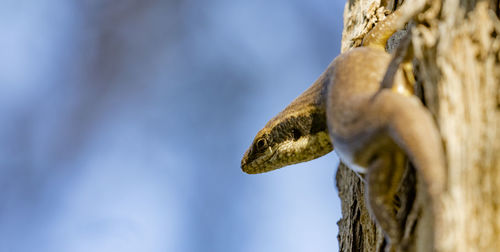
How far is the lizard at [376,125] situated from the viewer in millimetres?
1263

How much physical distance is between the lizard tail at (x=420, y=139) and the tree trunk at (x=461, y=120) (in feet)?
0.08

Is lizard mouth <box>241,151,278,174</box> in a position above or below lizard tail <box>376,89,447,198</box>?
above

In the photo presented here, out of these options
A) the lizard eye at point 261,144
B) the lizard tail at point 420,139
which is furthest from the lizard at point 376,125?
the lizard eye at point 261,144

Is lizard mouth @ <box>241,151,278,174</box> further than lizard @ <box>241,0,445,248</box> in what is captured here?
Yes

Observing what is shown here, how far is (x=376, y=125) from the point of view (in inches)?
53.0

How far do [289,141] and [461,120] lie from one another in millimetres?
854

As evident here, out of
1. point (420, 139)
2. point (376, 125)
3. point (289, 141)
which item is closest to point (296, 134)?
point (289, 141)

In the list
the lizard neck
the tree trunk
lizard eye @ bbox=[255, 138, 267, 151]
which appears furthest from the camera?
lizard eye @ bbox=[255, 138, 267, 151]

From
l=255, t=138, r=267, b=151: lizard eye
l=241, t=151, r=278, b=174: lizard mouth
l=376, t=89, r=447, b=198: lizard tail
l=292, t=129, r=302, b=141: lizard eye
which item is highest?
l=255, t=138, r=267, b=151: lizard eye

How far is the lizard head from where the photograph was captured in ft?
6.31

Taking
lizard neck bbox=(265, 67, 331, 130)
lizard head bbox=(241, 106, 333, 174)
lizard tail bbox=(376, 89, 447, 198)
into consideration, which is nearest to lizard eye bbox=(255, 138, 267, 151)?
lizard head bbox=(241, 106, 333, 174)

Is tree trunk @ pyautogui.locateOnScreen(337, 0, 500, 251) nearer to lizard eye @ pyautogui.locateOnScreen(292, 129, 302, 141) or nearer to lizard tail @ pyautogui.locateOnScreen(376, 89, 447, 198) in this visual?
lizard tail @ pyautogui.locateOnScreen(376, 89, 447, 198)

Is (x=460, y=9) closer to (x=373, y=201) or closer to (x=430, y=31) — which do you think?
(x=430, y=31)

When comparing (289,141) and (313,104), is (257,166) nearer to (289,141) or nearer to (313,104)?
(289,141)
